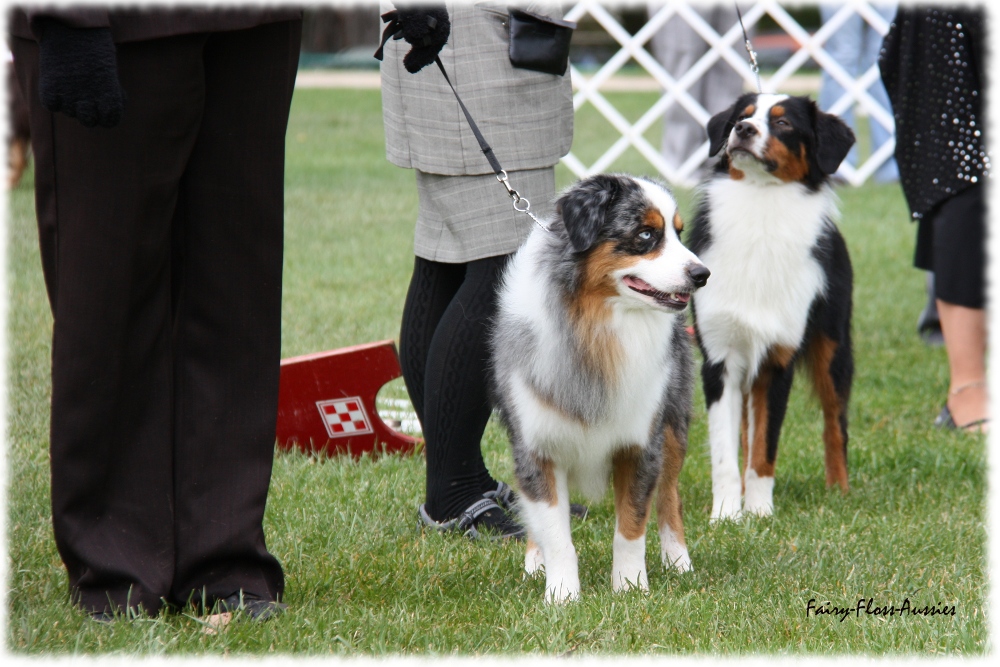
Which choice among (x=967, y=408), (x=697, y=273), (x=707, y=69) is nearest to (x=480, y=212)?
(x=697, y=273)

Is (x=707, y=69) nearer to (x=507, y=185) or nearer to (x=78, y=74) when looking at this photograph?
(x=507, y=185)

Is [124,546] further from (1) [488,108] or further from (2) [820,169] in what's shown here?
(2) [820,169]

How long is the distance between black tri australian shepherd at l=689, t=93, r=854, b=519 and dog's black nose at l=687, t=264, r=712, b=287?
3.09ft

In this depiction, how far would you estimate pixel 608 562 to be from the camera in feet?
9.53

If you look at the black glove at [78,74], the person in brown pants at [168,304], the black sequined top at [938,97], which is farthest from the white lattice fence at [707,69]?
the black glove at [78,74]

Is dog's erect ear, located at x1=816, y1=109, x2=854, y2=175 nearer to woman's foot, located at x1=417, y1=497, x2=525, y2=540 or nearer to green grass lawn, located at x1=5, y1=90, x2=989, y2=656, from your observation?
green grass lawn, located at x1=5, y1=90, x2=989, y2=656

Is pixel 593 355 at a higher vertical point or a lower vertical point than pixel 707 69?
higher

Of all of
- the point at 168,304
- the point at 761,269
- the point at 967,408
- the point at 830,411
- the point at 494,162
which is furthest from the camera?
the point at 967,408

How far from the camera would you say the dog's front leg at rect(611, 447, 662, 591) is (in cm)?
264

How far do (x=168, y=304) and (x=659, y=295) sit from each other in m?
1.08

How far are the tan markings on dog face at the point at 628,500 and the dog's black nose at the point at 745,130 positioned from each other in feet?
3.76

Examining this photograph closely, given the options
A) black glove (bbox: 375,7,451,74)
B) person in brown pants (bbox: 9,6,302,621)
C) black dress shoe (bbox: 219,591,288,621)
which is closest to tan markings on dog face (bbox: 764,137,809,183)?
black glove (bbox: 375,7,451,74)

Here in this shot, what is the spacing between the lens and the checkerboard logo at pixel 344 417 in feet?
12.4

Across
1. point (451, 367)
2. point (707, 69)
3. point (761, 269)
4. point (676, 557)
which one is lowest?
point (707, 69)
